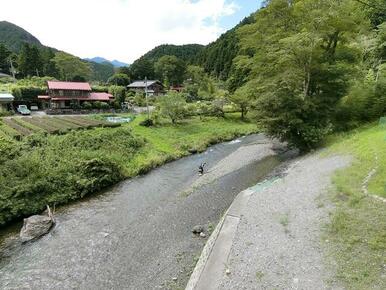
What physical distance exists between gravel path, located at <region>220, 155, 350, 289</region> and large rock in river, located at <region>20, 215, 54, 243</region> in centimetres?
958

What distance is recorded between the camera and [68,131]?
27438mm

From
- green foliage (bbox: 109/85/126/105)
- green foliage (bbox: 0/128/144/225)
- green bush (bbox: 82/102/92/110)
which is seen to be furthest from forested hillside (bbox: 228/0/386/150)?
green foliage (bbox: 109/85/126/105)

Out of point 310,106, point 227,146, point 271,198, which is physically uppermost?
point 310,106

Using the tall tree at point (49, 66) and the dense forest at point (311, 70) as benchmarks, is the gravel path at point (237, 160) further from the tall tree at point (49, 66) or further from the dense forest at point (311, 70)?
the tall tree at point (49, 66)

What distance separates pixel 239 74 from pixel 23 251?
218 ft

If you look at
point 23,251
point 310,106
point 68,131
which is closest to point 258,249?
point 23,251

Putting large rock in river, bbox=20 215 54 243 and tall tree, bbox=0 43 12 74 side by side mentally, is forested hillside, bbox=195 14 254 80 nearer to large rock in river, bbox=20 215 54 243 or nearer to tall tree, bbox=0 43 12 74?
tall tree, bbox=0 43 12 74

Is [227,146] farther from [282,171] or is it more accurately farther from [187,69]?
[187,69]

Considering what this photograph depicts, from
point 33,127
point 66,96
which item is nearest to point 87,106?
point 66,96

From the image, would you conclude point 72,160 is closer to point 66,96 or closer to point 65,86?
point 66,96

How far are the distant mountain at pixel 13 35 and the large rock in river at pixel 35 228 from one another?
532 feet

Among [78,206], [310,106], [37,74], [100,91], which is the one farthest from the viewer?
[37,74]

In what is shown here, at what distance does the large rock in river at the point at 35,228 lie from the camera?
13.6m

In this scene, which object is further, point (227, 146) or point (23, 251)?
point (227, 146)
